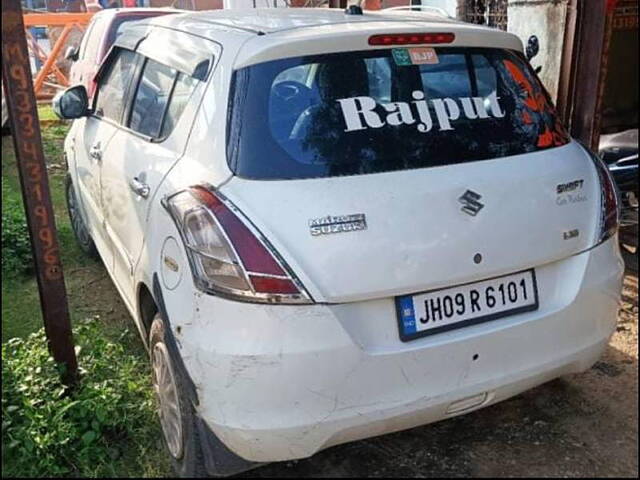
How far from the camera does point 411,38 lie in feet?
8.22

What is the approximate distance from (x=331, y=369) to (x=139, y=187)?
4.15ft

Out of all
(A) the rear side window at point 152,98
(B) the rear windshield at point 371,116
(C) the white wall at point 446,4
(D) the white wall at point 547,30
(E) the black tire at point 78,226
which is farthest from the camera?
(C) the white wall at point 446,4

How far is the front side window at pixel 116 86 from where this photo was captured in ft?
11.8

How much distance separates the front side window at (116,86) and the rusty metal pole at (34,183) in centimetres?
98

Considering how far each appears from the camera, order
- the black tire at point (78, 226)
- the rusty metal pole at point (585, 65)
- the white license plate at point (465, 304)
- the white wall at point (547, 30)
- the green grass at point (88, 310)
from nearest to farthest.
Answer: the white license plate at point (465, 304) → the green grass at point (88, 310) → the rusty metal pole at point (585, 65) → the black tire at point (78, 226) → the white wall at point (547, 30)

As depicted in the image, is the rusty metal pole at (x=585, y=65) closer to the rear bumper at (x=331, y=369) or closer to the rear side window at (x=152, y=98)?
the rear bumper at (x=331, y=369)

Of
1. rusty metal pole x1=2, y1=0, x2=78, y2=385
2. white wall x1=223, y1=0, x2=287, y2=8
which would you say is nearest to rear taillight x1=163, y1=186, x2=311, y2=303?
rusty metal pole x1=2, y1=0, x2=78, y2=385

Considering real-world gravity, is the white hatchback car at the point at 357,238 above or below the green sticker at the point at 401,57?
below

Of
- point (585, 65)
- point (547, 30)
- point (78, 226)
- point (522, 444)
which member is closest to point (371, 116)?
point (522, 444)

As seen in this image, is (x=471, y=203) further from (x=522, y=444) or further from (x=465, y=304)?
(x=522, y=444)

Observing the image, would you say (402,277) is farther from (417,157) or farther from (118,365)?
(118,365)

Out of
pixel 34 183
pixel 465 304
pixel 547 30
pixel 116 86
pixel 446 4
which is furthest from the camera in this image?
pixel 446 4

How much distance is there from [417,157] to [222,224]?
0.73 meters

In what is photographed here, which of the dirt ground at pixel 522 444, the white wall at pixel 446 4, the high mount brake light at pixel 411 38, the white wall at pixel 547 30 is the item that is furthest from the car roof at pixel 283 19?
the white wall at pixel 446 4
